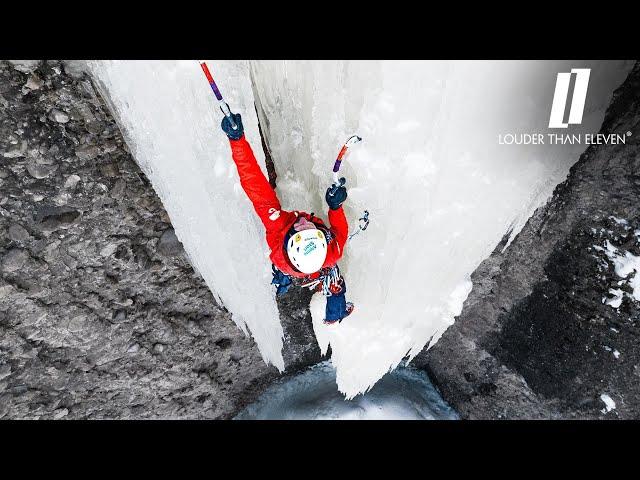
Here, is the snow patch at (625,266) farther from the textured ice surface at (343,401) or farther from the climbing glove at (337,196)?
the textured ice surface at (343,401)

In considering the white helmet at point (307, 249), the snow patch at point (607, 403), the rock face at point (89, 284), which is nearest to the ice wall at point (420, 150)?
the white helmet at point (307, 249)

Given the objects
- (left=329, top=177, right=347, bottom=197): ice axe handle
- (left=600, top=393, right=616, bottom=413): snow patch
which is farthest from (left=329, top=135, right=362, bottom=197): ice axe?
(left=600, top=393, right=616, bottom=413): snow patch

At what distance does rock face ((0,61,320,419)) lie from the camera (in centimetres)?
148

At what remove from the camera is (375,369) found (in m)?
2.36

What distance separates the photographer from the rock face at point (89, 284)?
1.48 m

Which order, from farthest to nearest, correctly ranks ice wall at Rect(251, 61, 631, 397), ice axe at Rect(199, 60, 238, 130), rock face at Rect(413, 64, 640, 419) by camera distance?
rock face at Rect(413, 64, 640, 419), ice wall at Rect(251, 61, 631, 397), ice axe at Rect(199, 60, 238, 130)

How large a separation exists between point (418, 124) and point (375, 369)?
1527 millimetres

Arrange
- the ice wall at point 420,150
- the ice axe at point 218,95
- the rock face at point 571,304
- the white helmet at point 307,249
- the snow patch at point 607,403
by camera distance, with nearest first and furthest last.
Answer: the ice axe at point 218,95 < the ice wall at point 420,150 < the white helmet at point 307,249 < the rock face at point 571,304 < the snow patch at point 607,403

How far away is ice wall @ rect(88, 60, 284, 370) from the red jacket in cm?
10

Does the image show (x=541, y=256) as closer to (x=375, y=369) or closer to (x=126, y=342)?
(x=375, y=369)

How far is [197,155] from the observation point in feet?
4.72

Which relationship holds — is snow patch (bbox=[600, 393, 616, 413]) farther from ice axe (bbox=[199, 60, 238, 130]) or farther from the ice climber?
ice axe (bbox=[199, 60, 238, 130])

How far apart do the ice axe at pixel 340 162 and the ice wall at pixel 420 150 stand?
4 cm

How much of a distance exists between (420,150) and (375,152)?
0.16 meters
